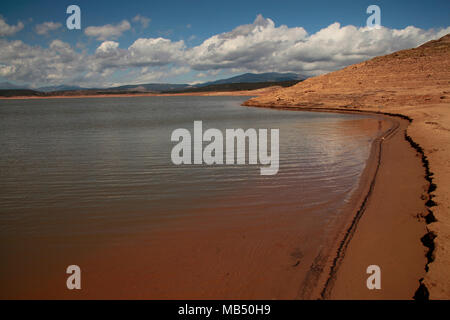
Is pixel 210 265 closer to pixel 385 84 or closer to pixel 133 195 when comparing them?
pixel 133 195

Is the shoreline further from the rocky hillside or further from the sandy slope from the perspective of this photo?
the rocky hillside

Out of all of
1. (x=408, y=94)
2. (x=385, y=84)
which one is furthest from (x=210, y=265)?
(x=385, y=84)

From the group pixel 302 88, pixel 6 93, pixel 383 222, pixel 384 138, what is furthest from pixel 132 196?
pixel 6 93

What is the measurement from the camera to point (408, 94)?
30.2 meters

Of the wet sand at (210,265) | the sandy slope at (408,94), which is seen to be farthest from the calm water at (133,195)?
the sandy slope at (408,94)

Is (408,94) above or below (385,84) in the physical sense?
below

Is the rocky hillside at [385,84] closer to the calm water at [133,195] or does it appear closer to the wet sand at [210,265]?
the calm water at [133,195]

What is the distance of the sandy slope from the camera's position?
8.99m

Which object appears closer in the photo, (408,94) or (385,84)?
(408,94)

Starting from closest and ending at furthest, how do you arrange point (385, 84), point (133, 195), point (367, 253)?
point (367, 253), point (133, 195), point (385, 84)

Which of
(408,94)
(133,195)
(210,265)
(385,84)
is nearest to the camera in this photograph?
(210,265)

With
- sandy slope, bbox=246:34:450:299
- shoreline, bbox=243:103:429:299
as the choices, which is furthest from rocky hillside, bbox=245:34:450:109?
shoreline, bbox=243:103:429:299

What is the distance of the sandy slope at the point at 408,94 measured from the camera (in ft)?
29.5

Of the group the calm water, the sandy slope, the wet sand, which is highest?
the sandy slope
